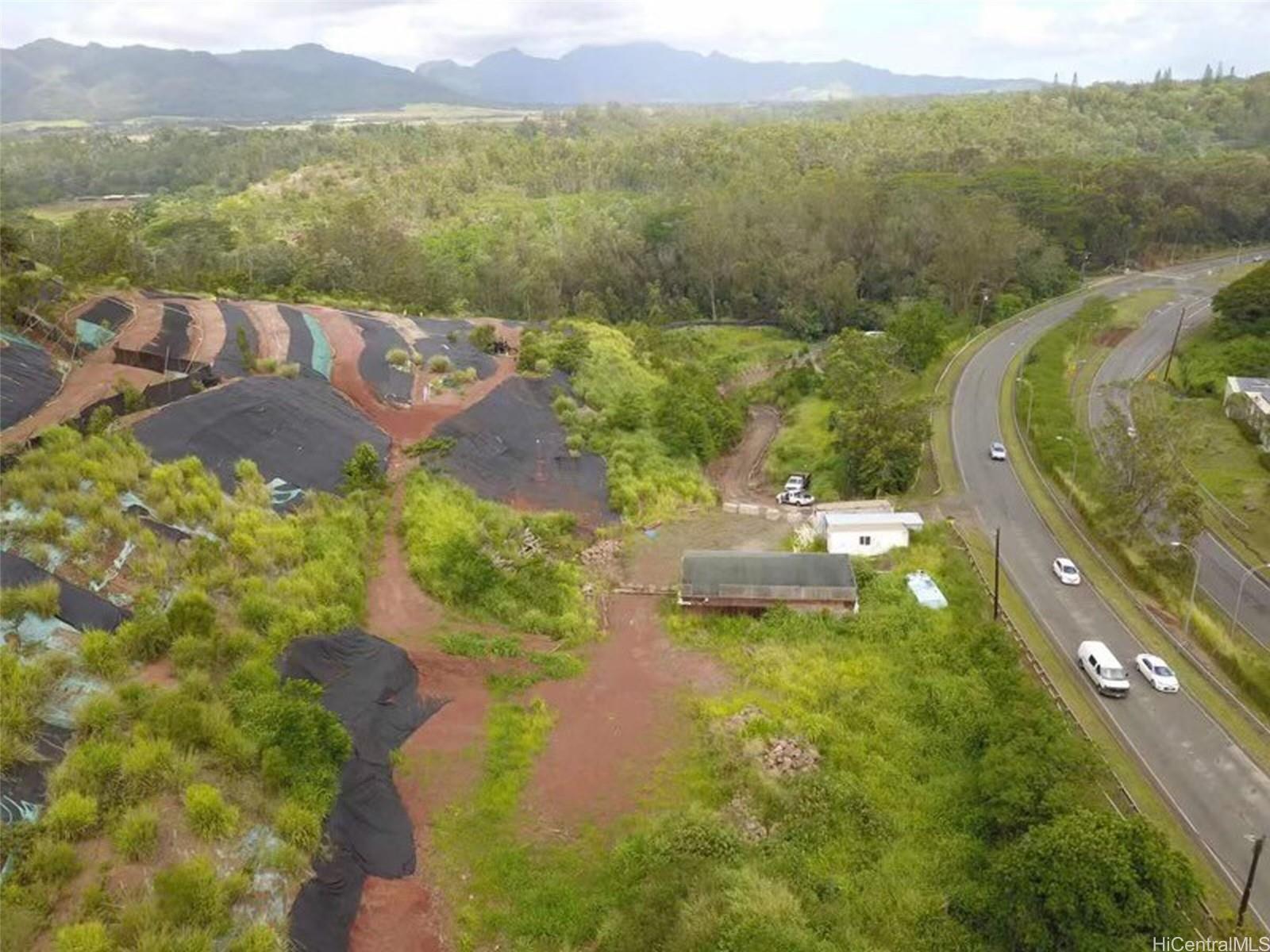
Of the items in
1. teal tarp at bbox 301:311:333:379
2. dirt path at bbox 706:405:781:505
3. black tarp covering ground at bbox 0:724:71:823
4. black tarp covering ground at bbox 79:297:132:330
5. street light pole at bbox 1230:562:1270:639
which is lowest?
dirt path at bbox 706:405:781:505

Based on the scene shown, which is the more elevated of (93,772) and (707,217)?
(707,217)

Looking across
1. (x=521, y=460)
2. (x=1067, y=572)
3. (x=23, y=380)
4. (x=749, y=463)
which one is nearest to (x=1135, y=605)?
(x=1067, y=572)

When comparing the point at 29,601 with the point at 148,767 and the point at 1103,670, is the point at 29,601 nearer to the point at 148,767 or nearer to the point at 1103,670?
the point at 148,767

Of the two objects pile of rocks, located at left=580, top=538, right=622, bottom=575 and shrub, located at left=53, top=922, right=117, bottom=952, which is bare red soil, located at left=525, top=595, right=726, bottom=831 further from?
shrub, located at left=53, top=922, right=117, bottom=952

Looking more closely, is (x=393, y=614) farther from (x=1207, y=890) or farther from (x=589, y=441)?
(x=1207, y=890)

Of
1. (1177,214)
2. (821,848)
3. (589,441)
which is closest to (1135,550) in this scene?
(821,848)

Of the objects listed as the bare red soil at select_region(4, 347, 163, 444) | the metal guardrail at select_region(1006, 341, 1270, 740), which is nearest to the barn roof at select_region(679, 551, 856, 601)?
the metal guardrail at select_region(1006, 341, 1270, 740)
